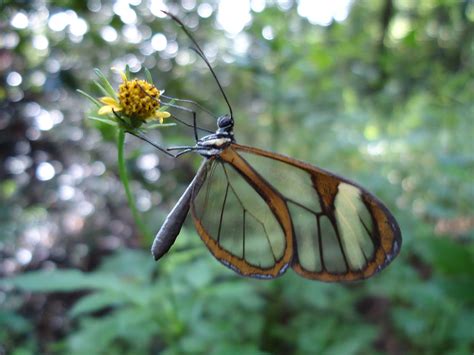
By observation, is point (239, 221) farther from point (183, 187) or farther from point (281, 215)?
point (183, 187)

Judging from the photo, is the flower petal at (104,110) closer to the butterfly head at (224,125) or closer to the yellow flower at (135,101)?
the yellow flower at (135,101)

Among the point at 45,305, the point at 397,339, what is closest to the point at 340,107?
the point at 397,339

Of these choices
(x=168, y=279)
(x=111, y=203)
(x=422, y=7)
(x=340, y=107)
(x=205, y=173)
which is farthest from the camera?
(x=422, y=7)

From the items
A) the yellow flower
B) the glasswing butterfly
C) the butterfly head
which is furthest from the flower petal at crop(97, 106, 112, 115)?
the butterfly head

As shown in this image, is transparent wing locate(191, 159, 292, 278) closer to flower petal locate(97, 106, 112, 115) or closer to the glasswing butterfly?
the glasswing butterfly

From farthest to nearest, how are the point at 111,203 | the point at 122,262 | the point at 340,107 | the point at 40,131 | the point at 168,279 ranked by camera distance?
the point at 340,107
the point at 111,203
the point at 40,131
the point at 122,262
the point at 168,279

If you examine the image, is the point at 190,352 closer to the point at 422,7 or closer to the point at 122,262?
the point at 122,262

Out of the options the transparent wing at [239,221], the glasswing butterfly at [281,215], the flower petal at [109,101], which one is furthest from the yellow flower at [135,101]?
the transparent wing at [239,221]
